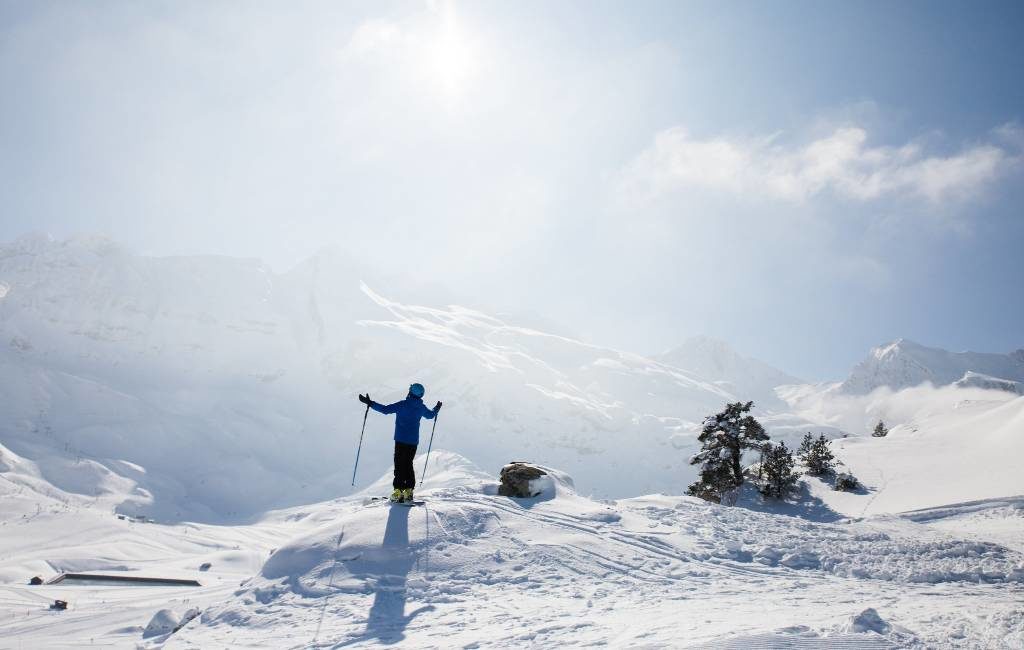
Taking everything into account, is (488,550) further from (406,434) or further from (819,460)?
(819,460)

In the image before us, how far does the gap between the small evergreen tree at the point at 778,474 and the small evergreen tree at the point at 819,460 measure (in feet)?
9.61

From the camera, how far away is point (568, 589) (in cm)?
653

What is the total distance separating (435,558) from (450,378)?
368 feet

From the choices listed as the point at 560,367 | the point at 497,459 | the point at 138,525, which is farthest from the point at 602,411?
the point at 138,525

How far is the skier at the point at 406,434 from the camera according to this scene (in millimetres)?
9469

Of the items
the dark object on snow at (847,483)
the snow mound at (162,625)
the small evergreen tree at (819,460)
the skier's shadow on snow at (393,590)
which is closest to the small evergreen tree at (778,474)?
the dark object on snow at (847,483)

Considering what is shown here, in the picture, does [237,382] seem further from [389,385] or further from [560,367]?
[560,367]

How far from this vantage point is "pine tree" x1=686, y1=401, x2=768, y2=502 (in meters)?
Result: 19.7

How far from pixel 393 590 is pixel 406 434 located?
373cm

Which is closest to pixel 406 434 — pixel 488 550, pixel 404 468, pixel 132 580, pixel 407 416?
pixel 407 416

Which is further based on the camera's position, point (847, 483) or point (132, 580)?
point (847, 483)

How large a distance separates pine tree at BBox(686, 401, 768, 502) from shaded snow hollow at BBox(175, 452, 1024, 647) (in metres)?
9.26

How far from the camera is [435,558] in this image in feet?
23.4

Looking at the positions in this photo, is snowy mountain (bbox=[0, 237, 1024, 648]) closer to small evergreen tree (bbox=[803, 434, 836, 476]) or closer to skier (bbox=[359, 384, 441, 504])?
skier (bbox=[359, 384, 441, 504])
